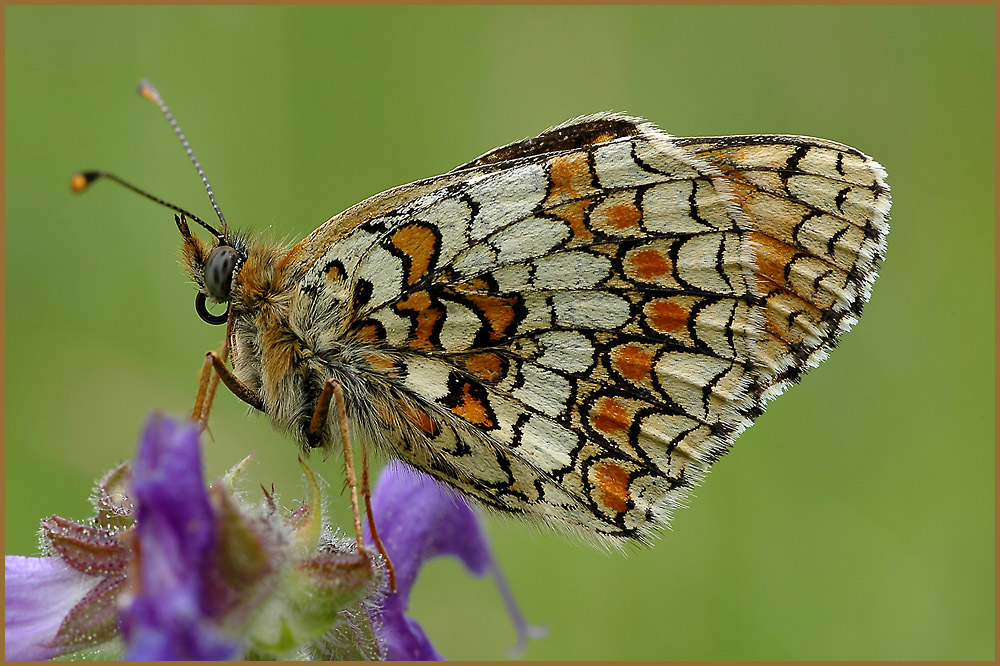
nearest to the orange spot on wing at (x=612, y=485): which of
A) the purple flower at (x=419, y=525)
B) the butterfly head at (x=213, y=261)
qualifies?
the purple flower at (x=419, y=525)

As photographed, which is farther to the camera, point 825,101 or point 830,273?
point 825,101

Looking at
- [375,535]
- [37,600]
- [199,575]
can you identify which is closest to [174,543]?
[199,575]

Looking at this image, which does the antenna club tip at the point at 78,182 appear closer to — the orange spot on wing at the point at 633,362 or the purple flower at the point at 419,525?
the purple flower at the point at 419,525

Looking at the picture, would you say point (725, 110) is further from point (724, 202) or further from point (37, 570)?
point (37, 570)

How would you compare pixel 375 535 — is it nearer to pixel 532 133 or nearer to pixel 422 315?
pixel 422 315

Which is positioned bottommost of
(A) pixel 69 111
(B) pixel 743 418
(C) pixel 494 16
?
(B) pixel 743 418

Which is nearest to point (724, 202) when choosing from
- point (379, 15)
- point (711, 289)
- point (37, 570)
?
point (711, 289)

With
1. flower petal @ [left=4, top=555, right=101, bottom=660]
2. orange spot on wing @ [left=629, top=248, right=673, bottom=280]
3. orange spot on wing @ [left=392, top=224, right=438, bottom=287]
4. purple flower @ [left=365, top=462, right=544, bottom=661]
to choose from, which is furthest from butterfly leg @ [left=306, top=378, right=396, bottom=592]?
orange spot on wing @ [left=629, top=248, right=673, bottom=280]
